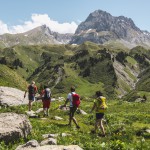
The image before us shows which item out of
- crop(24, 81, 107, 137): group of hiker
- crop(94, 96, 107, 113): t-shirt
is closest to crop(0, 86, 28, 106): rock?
crop(24, 81, 107, 137): group of hiker

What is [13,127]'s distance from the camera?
19.0m

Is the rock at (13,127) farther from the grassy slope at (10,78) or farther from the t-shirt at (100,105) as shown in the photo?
the grassy slope at (10,78)

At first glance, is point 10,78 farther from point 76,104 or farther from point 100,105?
point 100,105

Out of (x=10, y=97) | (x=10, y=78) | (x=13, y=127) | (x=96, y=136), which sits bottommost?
(x=96, y=136)

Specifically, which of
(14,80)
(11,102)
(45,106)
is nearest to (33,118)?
(45,106)

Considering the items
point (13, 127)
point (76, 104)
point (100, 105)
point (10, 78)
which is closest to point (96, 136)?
point (100, 105)

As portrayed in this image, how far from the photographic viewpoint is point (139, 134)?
80.0ft

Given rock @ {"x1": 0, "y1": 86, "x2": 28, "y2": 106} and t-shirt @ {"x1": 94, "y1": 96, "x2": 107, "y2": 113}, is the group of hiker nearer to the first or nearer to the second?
t-shirt @ {"x1": 94, "y1": 96, "x2": 107, "y2": 113}

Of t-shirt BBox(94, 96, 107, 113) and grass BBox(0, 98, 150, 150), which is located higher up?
t-shirt BBox(94, 96, 107, 113)

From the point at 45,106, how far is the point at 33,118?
2.77 metres

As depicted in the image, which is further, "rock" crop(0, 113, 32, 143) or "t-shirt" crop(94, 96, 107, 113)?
"t-shirt" crop(94, 96, 107, 113)

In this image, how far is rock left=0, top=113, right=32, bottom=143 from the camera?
1842 cm

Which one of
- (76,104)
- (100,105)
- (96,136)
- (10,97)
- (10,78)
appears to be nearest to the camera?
(96,136)

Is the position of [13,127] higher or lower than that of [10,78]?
lower
